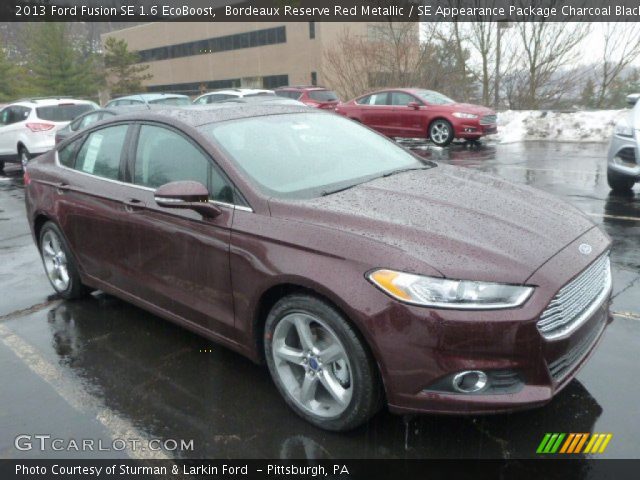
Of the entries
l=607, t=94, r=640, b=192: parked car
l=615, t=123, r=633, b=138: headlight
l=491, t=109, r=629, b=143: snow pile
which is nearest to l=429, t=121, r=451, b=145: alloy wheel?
l=491, t=109, r=629, b=143: snow pile

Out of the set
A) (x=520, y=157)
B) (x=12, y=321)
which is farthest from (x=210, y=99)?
(x=12, y=321)

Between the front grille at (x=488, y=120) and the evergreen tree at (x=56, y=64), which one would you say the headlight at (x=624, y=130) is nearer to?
the front grille at (x=488, y=120)

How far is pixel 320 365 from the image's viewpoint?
2904 millimetres

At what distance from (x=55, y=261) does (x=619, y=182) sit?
704 cm

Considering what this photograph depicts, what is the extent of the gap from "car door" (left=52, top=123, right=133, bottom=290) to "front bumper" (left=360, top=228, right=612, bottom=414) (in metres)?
2.20

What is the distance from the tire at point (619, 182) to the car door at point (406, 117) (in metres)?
7.67

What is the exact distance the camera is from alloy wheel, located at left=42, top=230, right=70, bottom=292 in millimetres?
4863

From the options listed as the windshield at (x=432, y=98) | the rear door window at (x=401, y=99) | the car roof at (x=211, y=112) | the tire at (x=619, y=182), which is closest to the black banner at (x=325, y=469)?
the car roof at (x=211, y=112)

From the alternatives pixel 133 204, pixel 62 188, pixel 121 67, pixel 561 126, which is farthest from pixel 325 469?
pixel 121 67

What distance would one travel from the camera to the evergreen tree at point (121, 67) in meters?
50.5

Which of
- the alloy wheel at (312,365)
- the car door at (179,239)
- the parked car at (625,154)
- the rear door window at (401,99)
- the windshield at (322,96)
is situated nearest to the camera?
the alloy wheel at (312,365)

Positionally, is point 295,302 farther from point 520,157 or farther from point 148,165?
point 520,157

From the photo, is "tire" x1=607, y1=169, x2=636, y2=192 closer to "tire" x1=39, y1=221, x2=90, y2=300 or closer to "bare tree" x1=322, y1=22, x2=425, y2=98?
"tire" x1=39, y1=221, x2=90, y2=300

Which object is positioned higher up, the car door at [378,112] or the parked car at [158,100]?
the parked car at [158,100]
